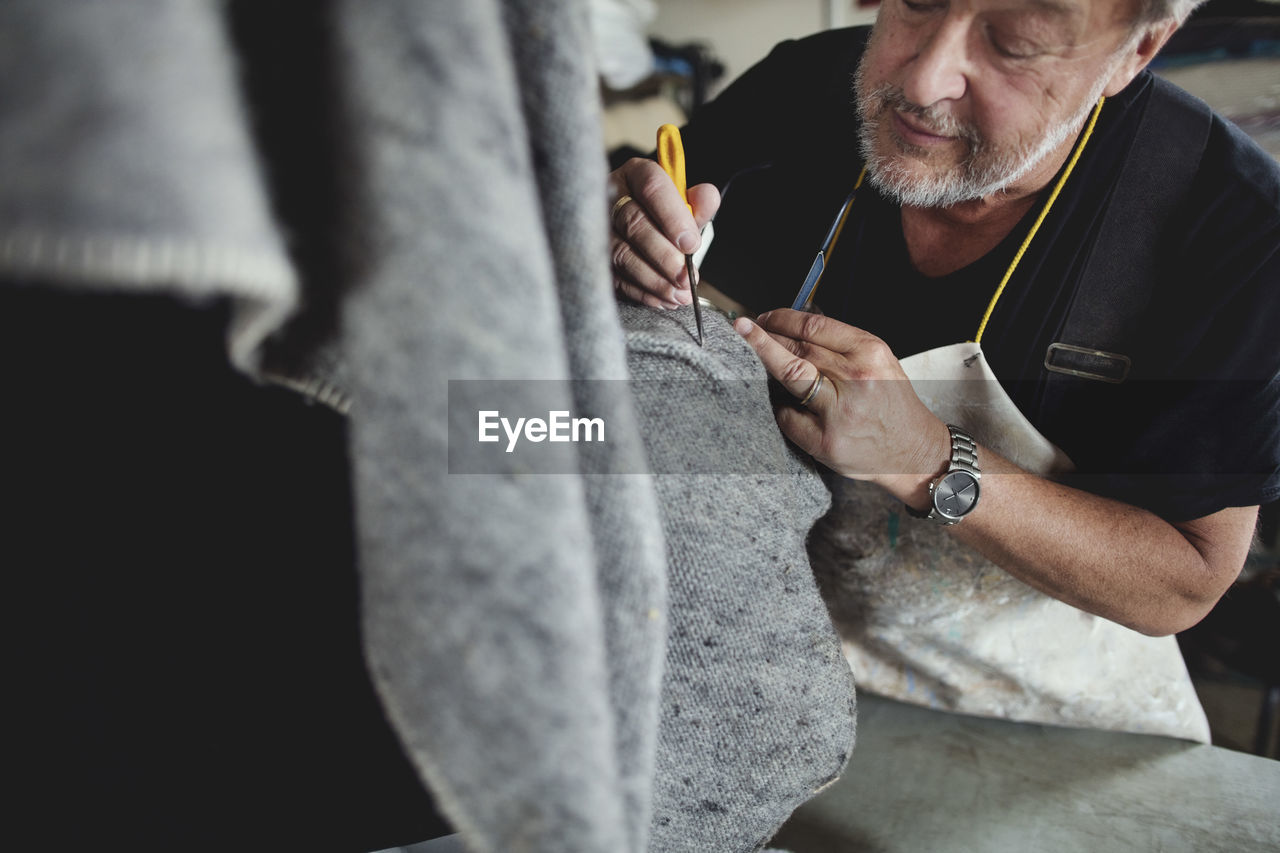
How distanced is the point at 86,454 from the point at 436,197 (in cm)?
26

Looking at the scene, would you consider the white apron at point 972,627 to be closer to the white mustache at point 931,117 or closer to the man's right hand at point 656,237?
the white mustache at point 931,117

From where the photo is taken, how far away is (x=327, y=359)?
0.95 ft

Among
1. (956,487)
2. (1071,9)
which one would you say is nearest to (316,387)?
(956,487)

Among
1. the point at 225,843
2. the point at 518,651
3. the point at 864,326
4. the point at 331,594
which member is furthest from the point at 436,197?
the point at 864,326

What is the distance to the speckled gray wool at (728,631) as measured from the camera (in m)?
0.44

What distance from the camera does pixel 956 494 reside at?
680mm

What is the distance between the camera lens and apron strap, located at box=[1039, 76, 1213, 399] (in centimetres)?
71

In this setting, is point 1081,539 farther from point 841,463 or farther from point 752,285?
point 752,285

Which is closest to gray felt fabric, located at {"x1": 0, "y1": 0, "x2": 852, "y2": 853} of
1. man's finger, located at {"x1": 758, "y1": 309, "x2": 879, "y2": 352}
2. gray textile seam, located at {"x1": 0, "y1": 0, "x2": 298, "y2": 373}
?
gray textile seam, located at {"x1": 0, "y1": 0, "x2": 298, "y2": 373}

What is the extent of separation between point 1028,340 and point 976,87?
11.1 inches

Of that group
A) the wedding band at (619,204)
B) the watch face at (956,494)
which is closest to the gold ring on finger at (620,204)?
the wedding band at (619,204)

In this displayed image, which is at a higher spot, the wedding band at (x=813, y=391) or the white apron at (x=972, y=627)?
the wedding band at (x=813, y=391)

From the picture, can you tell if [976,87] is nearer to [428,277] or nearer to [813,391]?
[813,391]

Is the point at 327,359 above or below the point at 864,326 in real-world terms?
below
